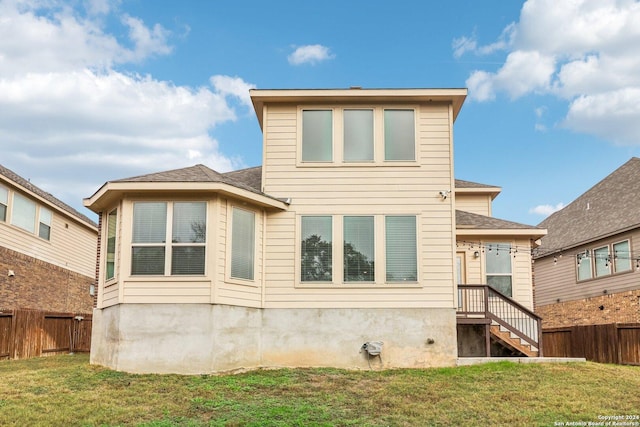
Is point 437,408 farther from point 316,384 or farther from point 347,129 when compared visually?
point 347,129

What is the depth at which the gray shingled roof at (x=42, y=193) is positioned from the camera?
20.2m

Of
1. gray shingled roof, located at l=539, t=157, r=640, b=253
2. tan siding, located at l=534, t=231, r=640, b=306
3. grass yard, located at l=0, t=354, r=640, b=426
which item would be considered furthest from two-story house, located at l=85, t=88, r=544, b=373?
gray shingled roof, located at l=539, t=157, r=640, b=253

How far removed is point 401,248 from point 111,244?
20.3 feet

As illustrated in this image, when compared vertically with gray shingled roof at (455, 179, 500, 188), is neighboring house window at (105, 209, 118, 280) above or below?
below

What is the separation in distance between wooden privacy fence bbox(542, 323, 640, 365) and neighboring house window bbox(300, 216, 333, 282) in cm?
782

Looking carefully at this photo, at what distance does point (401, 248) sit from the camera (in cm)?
1426

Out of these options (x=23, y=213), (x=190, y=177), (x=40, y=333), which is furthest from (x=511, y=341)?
(x=23, y=213)

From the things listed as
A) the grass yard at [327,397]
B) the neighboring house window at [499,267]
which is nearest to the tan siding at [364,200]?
the grass yard at [327,397]

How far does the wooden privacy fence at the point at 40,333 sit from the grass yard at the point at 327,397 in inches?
153

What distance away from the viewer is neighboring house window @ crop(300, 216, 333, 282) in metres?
14.2

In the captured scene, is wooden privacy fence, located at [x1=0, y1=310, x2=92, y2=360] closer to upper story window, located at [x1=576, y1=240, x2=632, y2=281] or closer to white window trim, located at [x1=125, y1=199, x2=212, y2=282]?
white window trim, located at [x1=125, y1=199, x2=212, y2=282]

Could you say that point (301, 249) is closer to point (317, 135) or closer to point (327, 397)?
point (317, 135)

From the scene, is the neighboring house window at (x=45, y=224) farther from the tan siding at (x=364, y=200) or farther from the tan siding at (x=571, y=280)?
the tan siding at (x=571, y=280)

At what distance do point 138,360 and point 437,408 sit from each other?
586 cm
